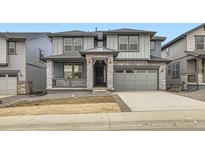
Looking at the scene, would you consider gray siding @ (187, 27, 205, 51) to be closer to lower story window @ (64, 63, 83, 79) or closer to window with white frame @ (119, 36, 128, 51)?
window with white frame @ (119, 36, 128, 51)

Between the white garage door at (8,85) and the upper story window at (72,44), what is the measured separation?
21.2 ft

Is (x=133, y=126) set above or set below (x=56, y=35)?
below

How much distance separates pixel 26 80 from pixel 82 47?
277 inches

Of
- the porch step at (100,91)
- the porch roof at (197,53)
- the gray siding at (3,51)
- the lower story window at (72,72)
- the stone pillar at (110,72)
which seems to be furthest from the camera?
the lower story window at (72,72)

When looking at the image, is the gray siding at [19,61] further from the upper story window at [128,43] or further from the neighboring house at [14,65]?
the upper story window at [128,43]

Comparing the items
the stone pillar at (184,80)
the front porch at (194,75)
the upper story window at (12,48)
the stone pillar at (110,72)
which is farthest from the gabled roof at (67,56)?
the front porch at (194,75)

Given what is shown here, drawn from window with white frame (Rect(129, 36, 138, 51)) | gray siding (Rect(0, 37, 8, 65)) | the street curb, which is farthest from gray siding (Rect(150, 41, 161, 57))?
the street curb

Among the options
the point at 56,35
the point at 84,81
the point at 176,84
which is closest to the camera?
the point at 84,81

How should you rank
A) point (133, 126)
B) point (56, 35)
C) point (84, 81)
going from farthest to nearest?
point (56, 35) → point (84, 81) → point (133, 126)

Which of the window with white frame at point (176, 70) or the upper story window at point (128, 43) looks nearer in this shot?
the upper story window at point (128, 43)

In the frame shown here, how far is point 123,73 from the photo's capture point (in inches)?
1149

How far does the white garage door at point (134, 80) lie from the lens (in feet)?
95.3

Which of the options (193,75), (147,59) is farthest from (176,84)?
(147,59)

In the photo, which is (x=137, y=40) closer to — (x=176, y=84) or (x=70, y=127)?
(x=176, y=84)
